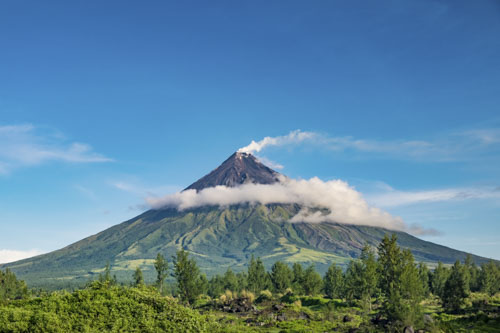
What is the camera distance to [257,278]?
91.9 m

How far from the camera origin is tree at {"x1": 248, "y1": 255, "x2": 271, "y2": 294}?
90625mm

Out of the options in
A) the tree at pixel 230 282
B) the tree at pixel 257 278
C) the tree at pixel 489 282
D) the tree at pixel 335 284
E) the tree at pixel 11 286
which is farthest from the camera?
the tree at pixel 230 282

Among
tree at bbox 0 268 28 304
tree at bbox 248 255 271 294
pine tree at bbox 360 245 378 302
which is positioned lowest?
tree at bbox 0 268 28 304

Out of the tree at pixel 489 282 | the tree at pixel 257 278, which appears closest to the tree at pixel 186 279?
the tree at pixel 257 278

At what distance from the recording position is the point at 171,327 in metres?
21.6

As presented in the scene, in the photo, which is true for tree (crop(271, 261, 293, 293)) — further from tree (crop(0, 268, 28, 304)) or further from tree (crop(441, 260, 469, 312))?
tree (crop(0, 268, 28, 304))

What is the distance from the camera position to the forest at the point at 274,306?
70.3ft

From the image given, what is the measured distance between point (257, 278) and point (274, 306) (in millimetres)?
37394

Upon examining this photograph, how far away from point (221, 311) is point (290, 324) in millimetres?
20189

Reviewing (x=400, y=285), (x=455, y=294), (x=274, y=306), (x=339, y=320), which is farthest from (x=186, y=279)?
(x=455, y=294)

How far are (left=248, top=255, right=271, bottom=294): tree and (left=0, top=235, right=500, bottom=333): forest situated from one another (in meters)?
0.24

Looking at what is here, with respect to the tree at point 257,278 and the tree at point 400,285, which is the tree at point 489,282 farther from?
the tree at point 257,278

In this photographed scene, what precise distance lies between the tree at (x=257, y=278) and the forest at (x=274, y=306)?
244mm

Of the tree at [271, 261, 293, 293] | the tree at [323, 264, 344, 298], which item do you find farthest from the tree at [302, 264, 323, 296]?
the tree at [271, 261, 293, 293]
